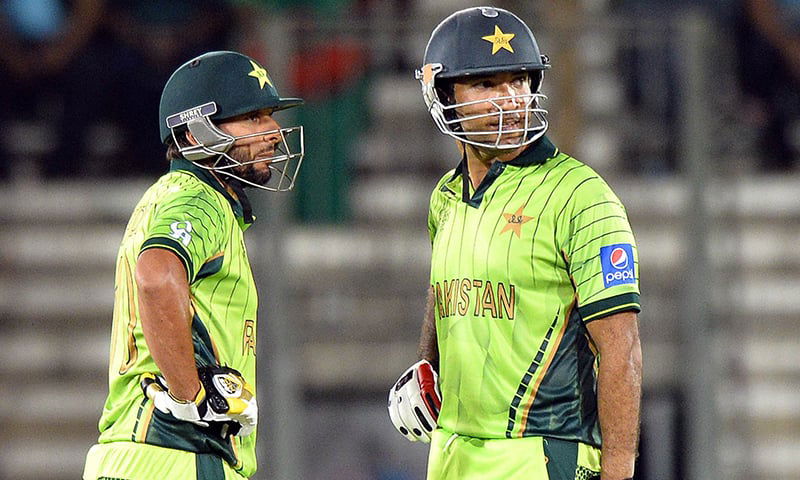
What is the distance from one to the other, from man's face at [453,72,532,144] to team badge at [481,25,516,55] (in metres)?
0.07

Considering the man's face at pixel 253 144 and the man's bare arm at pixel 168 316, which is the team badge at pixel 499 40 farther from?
the man's bare arm at pixel 168 316

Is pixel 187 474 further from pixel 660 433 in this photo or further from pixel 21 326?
pixel 21 326

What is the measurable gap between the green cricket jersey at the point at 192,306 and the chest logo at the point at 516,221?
27.5 inches

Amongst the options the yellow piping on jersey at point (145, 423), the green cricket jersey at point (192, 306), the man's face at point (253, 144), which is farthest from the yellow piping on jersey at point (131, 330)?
the man's face at point (253, 144)

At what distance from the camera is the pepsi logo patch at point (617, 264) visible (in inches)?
138

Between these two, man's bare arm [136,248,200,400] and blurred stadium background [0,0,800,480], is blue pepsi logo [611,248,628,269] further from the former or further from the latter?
blurred stadium background [0,0,800,480]

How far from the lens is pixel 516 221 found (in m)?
3.69

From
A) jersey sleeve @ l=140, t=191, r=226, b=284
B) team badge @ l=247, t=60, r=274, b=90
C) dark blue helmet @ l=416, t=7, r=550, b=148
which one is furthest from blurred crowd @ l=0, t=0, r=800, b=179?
jersey sleeve @ l=140, t=191, r=226, b=284

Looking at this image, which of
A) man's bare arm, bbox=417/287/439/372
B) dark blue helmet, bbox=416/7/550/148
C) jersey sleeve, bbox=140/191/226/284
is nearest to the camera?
jersey sleeve, bbox=140/191/226/284

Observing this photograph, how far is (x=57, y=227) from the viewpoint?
848 cm

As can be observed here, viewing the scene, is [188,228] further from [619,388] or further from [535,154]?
[619,388]

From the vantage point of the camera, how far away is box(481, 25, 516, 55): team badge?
3.75 m

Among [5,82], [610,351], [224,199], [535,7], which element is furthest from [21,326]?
[610,351]

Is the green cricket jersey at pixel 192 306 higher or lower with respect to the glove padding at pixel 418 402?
higher
